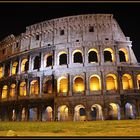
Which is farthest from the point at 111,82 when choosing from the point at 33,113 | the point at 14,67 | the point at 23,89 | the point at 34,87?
the point at 14,67

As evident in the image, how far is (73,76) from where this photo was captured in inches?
995

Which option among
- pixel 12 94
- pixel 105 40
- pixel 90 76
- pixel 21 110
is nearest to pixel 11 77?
pixel 12 94

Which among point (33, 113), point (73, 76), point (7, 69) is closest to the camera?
point (73, 76)

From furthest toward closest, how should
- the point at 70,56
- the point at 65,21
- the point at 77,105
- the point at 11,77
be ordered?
1. the point at 11,77
2. the point at 65,21
3. the point at 70,56
4. the point at 77,105

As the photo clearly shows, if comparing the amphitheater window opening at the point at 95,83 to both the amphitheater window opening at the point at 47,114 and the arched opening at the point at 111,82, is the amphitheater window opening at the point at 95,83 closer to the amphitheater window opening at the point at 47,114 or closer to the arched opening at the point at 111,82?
the arched opening at the point at 111,82

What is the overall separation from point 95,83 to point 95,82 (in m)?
0.12

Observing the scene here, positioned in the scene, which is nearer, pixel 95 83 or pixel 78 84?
pixel 95 83

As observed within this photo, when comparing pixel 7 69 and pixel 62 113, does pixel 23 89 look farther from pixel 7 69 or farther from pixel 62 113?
pixel 62 113

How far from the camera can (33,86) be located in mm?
28719

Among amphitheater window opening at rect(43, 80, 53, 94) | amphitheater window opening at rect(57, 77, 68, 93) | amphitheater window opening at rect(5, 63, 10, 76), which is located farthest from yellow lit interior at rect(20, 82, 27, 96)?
amphitheater window opening at rect(57, 77, 68, 93)

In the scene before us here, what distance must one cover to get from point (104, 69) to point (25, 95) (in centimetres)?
1081

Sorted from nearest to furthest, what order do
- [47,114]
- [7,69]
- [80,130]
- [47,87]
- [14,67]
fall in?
[80,130], [47,114], [47,87], [14,67], [7,69]

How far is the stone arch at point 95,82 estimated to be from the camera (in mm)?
25203

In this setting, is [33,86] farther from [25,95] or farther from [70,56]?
[70,56]
